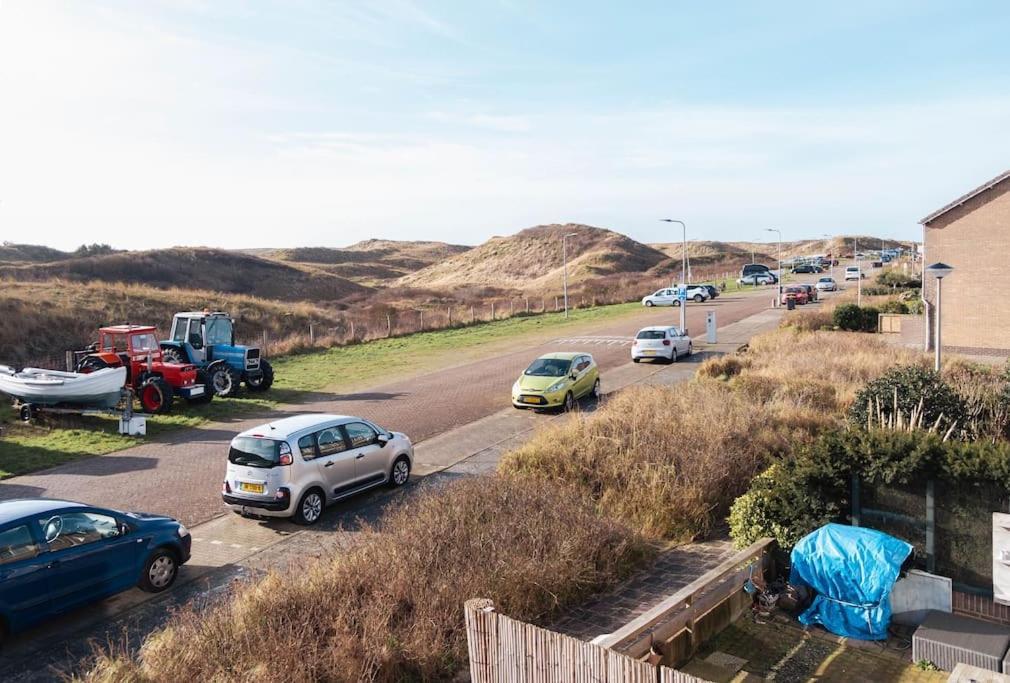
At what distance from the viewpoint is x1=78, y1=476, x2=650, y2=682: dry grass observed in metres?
6.75

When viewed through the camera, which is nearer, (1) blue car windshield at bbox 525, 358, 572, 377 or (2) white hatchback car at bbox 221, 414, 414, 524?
(2) white hatchback car at bbox 221, 414, 414, 524

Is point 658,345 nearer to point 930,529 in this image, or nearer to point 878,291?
point 930,529

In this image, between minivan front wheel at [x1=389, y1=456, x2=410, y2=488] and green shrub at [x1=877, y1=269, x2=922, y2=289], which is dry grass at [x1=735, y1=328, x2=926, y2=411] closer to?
minivan front wheel at [x1=389, y1=456, x2=410, y2=488]

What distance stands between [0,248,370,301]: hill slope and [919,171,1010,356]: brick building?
53.4 m

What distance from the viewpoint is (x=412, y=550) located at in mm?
8656

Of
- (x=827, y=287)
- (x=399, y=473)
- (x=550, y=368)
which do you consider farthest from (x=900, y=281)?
(x=399, y=473)

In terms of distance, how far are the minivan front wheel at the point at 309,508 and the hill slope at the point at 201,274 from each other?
5324cm

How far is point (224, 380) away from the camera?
23.4 m

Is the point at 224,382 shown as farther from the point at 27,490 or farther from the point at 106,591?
the point at 106,591

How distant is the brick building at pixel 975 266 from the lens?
102ft

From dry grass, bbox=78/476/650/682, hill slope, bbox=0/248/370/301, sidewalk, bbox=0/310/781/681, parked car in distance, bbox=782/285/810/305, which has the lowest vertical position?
sidewalk, bbox=0/310/781/681

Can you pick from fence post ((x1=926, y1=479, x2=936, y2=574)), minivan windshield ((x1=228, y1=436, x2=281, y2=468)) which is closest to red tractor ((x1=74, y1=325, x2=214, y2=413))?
minivan windshield ((x1=228, y1=436, x2=281, y2=468))

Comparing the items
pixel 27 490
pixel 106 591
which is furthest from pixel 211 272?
pixel 106 591

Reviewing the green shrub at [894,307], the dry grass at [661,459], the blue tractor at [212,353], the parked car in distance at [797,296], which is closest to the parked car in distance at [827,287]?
the parked car in distance at [797,296]
